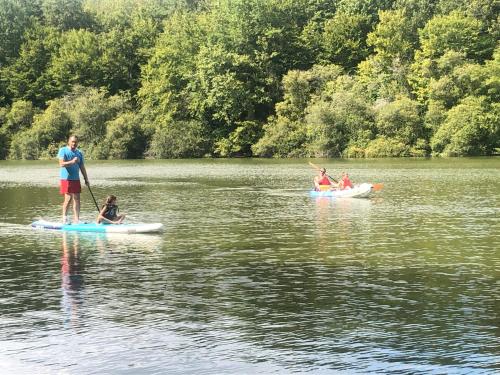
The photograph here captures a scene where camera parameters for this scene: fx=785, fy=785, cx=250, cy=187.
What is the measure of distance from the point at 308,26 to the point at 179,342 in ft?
335

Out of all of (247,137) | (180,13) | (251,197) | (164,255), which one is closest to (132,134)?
(247,137)

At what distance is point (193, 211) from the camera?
2980 centimetres

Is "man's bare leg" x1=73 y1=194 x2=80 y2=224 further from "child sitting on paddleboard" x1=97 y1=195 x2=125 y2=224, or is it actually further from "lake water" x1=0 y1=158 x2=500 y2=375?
"lake water" x1=0 y1=158 x2=500 y2=375

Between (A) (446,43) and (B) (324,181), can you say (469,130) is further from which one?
(B) (324,181)

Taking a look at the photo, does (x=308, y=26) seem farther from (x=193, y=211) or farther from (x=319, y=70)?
(x=193, y=211)

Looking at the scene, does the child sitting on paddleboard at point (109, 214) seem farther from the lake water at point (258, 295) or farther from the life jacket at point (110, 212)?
the lake water at point (258, 295)

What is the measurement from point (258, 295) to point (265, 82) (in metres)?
91.8

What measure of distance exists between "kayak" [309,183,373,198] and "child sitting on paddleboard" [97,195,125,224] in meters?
14.8

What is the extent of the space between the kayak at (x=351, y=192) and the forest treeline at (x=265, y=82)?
5084 cm

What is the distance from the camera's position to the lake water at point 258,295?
10.3m

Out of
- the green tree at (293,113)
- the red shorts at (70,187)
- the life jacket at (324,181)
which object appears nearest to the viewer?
the red shorts at (70,187)

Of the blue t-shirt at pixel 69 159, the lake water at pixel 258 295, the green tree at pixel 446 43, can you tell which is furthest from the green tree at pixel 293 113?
the blue t-shirt at pixel 69 159

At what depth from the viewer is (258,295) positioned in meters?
13.9

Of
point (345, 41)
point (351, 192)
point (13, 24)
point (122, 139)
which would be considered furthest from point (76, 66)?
point (351, 192)
